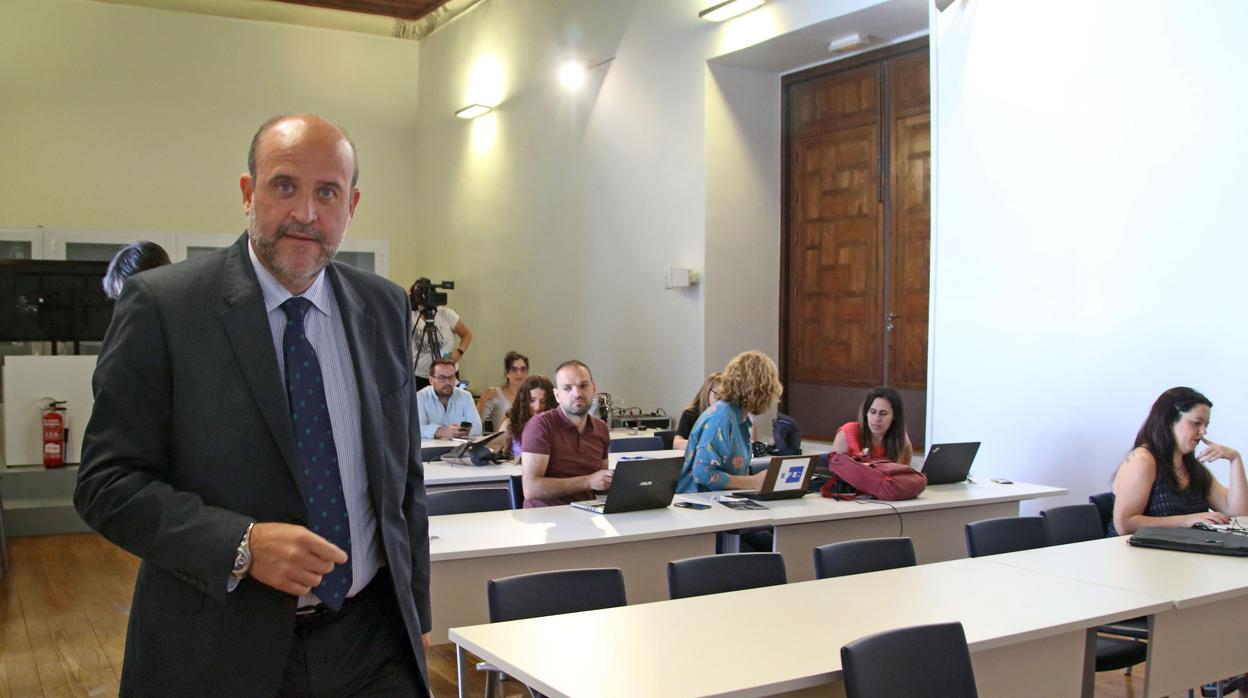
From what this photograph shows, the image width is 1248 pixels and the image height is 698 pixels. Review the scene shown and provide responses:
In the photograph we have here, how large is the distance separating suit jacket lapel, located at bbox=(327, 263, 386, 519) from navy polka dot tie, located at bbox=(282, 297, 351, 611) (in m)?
0.06

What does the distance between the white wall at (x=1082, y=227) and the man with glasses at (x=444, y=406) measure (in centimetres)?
331

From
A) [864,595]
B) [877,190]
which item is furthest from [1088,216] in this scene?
[864,595]

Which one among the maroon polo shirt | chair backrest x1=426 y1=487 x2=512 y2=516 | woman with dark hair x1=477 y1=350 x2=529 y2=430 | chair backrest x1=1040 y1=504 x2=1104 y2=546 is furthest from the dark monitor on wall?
chair backrest x1=1040 y1=504 x2=1104 y2=546

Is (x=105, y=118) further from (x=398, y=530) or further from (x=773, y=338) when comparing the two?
(x=398, y=530)

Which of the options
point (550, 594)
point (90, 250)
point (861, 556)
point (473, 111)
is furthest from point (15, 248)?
point (861, 556)

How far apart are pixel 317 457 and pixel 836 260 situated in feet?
24.0

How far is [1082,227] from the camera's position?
6223 mm

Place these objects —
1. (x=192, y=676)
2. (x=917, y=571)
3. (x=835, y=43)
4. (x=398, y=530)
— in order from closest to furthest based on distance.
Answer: (x=192, y=676) → (x=398, y=530) → (x=917, y=571) → (x=835, y=43)

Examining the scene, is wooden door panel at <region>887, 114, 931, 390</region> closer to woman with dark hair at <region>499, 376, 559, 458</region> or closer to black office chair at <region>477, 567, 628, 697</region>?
woman with dark hair at <region>499, 376, 559, 458</region>

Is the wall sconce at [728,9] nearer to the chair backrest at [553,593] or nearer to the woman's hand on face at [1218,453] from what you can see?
A: the woman's hand on face at [1218,453]

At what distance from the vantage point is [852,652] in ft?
7.50

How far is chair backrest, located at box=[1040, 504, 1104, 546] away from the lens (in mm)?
4480

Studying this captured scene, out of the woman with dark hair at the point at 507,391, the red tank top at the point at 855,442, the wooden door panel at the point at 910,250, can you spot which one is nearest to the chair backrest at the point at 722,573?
the red tank top at the point at 855,442

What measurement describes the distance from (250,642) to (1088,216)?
582cm
